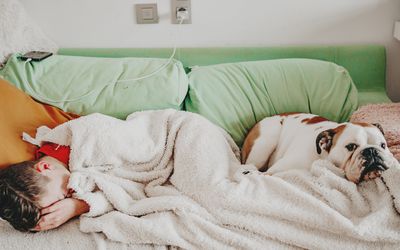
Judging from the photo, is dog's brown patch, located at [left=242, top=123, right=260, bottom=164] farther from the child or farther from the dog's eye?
the child

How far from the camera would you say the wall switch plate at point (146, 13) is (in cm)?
184

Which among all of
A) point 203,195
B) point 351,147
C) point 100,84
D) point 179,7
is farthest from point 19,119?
point 351,147

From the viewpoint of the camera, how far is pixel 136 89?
162cm

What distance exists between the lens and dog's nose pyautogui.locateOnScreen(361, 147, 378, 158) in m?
1.18

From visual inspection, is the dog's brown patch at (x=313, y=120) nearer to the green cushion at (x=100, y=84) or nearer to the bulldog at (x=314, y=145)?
the bulldog at (x=314, y=145)

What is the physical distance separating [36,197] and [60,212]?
0.08 metres

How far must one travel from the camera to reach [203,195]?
3.96 feet

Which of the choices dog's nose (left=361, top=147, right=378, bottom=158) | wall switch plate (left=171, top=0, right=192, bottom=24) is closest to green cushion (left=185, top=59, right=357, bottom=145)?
wall switch plate (left=171, top=0, right=192, bottom=24)

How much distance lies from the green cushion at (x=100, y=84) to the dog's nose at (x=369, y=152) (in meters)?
0.72

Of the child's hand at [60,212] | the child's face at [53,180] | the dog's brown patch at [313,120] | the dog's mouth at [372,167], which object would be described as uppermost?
the dog's brown patch at [313,120]

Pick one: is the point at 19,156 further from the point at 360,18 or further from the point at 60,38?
the point at 360,18

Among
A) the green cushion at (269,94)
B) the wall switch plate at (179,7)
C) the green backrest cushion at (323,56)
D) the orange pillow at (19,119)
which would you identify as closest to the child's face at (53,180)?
the orange pillow at (19,119)

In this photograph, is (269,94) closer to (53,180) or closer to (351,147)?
(351,147)

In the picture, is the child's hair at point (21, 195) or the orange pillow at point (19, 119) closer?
the child's hair at point (21, 195)
